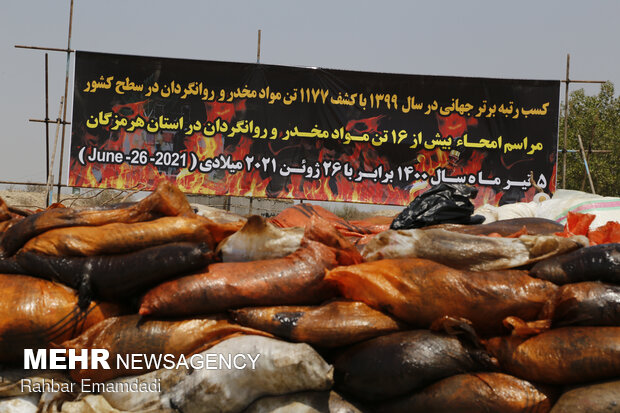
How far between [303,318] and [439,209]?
1.51 meters

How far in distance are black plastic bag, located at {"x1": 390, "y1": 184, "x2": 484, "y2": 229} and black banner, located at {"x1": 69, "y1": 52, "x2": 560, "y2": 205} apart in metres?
4.80

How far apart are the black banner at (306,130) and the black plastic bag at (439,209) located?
4.80 m

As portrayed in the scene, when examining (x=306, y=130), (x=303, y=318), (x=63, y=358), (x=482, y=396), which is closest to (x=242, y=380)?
(x=303, y=318)

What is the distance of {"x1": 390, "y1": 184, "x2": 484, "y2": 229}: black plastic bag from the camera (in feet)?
11.6

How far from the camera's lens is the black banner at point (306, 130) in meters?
8.26

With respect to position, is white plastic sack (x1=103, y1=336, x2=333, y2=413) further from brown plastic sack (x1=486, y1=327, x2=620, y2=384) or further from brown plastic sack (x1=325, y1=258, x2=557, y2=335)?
brown plastic sack (x1=486, y1=327, x2=620, y2=384)

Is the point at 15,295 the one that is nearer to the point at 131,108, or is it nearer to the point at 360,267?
the point at 360,267

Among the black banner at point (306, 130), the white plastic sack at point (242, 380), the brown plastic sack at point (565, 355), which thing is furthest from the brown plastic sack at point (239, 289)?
the black banner at point (306, 130)

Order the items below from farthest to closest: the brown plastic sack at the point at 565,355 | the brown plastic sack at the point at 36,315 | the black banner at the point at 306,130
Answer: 1. the black banner at the point at 306,130
2. the brown plastic sack at the point at 36,315
3. the brown plastic sack at the point at 565,355

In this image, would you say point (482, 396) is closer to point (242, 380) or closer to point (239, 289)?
point (242, 380)

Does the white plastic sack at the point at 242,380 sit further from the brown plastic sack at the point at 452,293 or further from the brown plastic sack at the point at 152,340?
the brown plastic sack at the point at 452,293

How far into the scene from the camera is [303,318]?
2.39 m

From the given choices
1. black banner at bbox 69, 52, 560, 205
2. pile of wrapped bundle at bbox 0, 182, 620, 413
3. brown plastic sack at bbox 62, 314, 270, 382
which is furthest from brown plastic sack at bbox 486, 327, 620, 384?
black banner at bbox 69, 52, 560, 205

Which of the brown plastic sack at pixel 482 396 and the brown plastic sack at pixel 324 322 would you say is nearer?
the brown plastic sack at pixel 482 396
